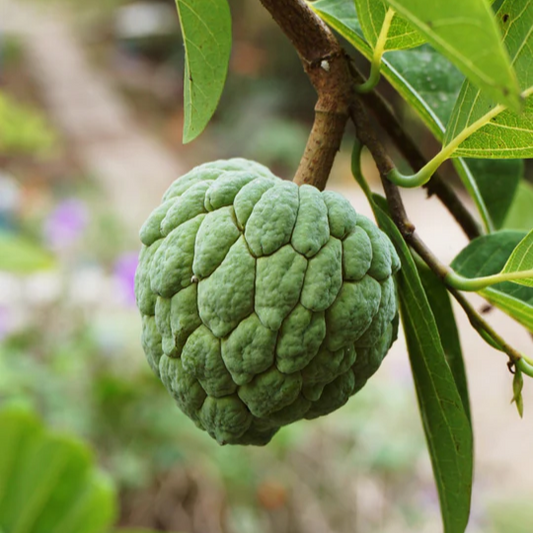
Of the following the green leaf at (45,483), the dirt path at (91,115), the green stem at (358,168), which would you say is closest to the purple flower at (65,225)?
the green leaf at (45,483)

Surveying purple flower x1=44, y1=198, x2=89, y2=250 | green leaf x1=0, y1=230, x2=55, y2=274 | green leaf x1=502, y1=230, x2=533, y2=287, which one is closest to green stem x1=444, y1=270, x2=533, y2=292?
green leaf x1=502, y1=230, x2=533, y2=287

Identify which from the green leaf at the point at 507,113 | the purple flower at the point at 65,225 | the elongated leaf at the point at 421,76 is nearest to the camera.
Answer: the green leaf at the point at 507,113

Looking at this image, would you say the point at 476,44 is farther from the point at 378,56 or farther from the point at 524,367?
the point at 524,367

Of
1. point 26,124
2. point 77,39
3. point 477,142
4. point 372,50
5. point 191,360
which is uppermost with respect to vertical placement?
point 77,39

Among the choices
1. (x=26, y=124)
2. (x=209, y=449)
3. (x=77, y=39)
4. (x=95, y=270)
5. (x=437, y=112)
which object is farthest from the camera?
(x=77, y=39)

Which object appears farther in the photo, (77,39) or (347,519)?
(77,39)

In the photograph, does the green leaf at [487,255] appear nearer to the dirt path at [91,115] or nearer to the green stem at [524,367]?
the green stem at [524,367]

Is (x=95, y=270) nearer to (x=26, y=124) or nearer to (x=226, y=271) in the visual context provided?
(x=226, y=271)

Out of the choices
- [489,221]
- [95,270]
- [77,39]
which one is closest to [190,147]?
[77,39]

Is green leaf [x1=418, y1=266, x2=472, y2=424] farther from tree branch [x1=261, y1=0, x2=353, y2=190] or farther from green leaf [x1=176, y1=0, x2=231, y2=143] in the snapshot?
green leaf [x1=176, y1=0, x2=231, y2=143]
